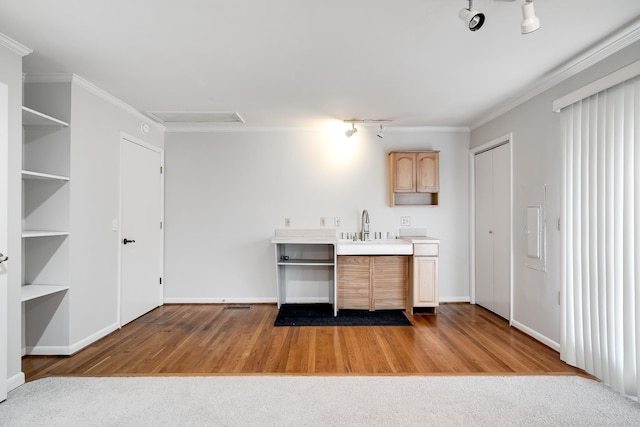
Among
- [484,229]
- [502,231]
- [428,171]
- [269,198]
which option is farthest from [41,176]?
[484,229]

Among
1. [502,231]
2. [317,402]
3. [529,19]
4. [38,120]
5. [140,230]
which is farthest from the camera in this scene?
[140,230]

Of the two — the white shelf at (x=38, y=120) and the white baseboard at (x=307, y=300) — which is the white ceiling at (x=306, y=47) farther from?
the white baseboard at (x=307, y=300)

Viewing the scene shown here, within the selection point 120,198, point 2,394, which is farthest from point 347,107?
point 2,394

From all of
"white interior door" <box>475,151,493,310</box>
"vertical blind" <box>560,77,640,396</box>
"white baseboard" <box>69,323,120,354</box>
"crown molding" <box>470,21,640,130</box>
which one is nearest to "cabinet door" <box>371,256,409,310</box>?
"white interior door" <box>475,151,493,310</box>

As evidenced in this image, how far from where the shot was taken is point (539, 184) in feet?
10.4

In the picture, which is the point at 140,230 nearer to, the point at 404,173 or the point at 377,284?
the point at 377,284

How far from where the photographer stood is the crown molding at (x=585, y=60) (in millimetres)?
2219

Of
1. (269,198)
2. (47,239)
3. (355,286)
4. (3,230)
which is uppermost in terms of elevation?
(269,198)

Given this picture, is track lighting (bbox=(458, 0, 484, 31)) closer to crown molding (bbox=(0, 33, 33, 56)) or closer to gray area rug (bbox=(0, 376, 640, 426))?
gray area rug (bbox=(0, 376, 640, 426))

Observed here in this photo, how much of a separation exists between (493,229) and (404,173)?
1.30m

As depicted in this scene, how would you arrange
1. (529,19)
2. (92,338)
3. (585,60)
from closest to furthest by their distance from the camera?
(529,19)
(585,60)
(92,338)

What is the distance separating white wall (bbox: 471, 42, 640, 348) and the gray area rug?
806mm

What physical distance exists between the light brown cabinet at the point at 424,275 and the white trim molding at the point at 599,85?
1.93m

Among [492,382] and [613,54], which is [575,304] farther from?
[613,54]
